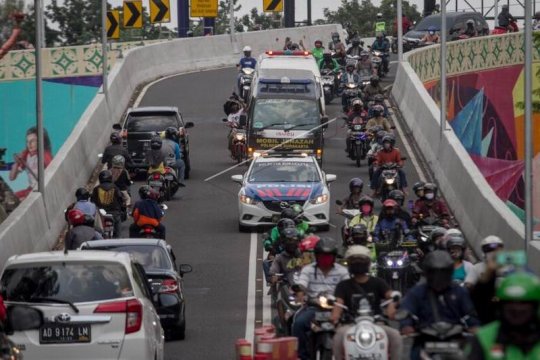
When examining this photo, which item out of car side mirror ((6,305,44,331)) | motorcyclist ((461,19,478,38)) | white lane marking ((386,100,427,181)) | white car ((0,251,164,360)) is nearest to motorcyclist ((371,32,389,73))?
motorcyclist ((461,19,478,38))

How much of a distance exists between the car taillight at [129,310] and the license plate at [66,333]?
0.21 m

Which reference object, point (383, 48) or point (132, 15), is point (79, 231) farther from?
point (383, 48)

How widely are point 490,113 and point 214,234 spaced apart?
2527 cm

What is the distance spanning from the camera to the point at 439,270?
12625mm

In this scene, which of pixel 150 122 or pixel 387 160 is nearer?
pixel 387 160


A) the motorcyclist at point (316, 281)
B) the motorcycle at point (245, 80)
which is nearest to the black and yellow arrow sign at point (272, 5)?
the motorcycle at point (245, 80)

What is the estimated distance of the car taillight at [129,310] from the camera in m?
15.1

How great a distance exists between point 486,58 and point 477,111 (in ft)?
6.96

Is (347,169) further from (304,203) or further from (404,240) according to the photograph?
(404,240)

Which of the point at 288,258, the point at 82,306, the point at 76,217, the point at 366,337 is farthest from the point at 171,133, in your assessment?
the point at 366,337

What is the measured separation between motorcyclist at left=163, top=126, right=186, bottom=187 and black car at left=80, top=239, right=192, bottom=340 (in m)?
13.9

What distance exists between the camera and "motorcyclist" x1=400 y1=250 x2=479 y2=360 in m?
12.7

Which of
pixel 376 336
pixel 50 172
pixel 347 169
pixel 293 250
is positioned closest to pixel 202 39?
pixel 347 169

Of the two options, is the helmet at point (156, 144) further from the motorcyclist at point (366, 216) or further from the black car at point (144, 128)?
→ the motorcyclist at point (366, 216)
